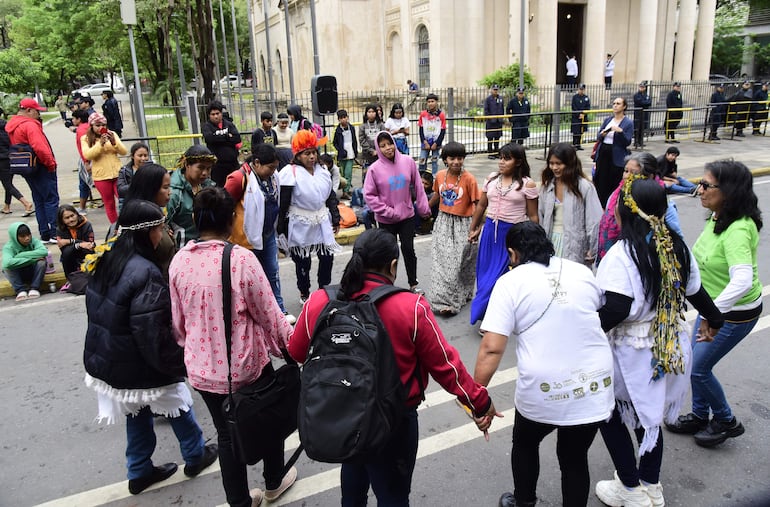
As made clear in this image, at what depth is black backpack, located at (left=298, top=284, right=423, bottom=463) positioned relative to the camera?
2158mm

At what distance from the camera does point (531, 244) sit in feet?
8.75

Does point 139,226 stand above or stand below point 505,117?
below

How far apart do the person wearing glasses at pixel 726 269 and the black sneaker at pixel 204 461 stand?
119 inches

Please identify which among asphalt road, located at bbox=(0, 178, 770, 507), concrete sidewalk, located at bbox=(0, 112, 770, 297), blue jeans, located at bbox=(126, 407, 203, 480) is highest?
concrete sidewalk, located at bbox=(0, 112, 770, 297)

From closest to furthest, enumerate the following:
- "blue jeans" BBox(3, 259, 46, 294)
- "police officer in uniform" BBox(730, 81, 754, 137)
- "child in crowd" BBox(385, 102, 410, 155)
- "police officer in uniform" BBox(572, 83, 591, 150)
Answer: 1. "blue jeans" BBox(3, 259, 46, 294)
2. "child in crowd" BBox(385, 102, 410, 155)
3. "police officer in uniform" BBox(572, 83, 591, 150)
4. "police officer in uniform" BBox(730, 81, 754, 137)

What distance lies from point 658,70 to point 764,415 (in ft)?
102

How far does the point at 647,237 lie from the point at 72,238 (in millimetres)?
6274

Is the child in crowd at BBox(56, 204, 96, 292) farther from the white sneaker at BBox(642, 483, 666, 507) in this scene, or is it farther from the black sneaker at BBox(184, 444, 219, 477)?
the white sneaker at BBox(642, 483, 666, 507)

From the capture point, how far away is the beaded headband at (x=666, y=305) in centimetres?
278

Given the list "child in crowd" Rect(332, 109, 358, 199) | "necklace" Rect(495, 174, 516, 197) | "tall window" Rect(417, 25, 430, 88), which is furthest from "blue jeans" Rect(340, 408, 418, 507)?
"tall window" Rect(417, 25, 430, 88)

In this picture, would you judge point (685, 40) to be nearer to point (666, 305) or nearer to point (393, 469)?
point (666, 305)

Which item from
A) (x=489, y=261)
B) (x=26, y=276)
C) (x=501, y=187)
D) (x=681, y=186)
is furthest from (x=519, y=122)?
(x=26, y=276)

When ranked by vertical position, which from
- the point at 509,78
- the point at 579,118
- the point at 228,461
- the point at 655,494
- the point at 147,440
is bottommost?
the point at 655,494

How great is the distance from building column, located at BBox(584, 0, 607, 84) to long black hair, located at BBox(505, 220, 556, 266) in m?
25.9
